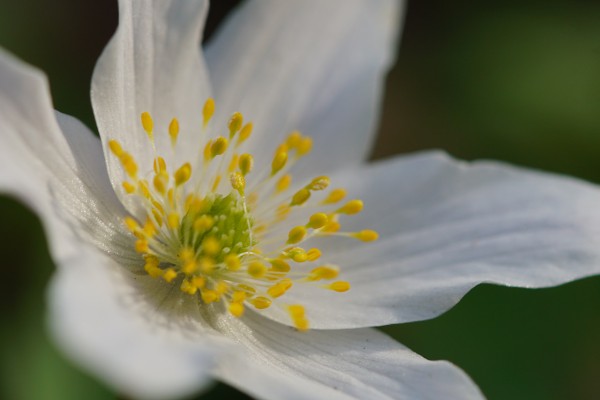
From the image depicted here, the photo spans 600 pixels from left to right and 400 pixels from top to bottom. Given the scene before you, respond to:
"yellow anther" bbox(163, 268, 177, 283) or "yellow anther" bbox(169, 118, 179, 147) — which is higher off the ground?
"yellow anther" bbox(169, 118, 179, 147)

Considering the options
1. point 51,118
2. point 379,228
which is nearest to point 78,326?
point 51,118

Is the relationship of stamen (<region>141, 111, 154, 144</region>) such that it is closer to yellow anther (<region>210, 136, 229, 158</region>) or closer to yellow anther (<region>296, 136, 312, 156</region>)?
yellow anther (<region>210, 136, 229, 158</region>)

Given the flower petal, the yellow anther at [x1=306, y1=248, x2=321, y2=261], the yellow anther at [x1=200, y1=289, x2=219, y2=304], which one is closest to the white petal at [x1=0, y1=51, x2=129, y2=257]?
the flower petal

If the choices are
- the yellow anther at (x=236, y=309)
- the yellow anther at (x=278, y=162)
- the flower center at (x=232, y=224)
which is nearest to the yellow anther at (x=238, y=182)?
the flower center at (x=232, y=224)

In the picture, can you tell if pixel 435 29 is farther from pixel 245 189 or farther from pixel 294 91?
pixel 245 189

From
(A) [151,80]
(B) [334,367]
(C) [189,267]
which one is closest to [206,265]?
(C) [189,267]

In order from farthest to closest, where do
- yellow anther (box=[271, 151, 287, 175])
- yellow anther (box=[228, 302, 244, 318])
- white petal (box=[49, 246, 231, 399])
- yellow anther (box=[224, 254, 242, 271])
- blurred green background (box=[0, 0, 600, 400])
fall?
blurred green background (box=[0, 0, 600, 400]) < yellow anther (box=[271, 151, 287, 175]) < yellow anther (box=[224, 254, 242, 271]) < yellow anther (box=[228, 302, 244, 318]) < white petal (box=[49, 246, 231, 399])

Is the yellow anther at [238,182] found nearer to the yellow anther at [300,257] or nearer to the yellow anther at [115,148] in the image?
the yellow anther at [300,257]

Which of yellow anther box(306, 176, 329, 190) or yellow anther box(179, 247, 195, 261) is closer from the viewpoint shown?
yellow anther box(179, 247, 195, 261)
